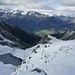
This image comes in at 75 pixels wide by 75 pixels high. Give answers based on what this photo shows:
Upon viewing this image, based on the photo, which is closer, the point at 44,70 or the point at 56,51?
the point at 44,70

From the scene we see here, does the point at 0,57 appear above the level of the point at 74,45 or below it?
below

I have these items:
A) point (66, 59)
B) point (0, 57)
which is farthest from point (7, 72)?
point (0, 57)

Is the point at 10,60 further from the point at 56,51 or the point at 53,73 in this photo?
the point at 53,73

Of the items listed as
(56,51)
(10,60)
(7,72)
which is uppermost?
(56,51)

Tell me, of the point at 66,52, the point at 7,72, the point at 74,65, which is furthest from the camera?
the point at 7,72

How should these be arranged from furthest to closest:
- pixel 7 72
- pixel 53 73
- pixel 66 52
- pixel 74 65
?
pixel 7 72
pixel 66 52
pixel 74 65
pixel 53 73

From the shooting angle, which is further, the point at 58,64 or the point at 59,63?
the point at 59,63

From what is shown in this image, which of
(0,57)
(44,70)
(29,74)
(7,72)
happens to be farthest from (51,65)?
(0,57)

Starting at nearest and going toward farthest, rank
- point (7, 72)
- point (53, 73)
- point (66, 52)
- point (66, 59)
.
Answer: point (53, 73)
point (66, 59)
point (66, 52)
point (7, 72)

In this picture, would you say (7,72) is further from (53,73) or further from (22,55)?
(22,55)
